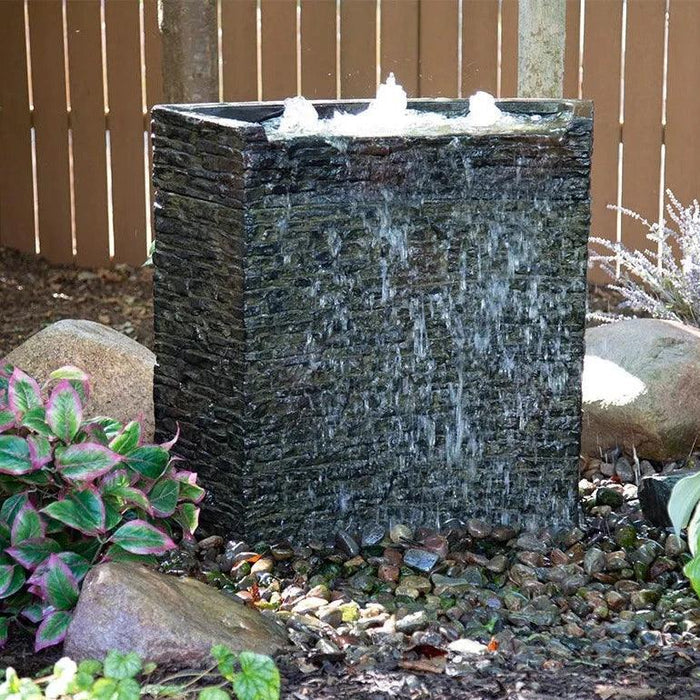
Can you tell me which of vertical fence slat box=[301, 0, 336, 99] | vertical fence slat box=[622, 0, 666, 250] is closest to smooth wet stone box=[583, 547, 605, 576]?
vertical fence slat box=[622, 0, 666, 250]

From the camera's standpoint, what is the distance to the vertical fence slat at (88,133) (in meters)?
7.10

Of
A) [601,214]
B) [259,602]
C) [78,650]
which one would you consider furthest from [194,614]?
[601,214]

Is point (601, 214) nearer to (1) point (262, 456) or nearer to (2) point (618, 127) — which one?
(2) point (618, 127)

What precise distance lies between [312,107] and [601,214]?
3088mm

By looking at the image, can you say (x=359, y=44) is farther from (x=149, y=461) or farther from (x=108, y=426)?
(x=149, y=461)

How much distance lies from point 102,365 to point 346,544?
116 centimetres

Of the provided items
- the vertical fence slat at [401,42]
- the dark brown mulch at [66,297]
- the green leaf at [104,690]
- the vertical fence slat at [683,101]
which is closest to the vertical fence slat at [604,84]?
the vertical fence slat at [683,101]

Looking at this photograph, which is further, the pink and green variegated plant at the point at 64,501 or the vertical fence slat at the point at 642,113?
the vertical fence slat at the point at 642,113

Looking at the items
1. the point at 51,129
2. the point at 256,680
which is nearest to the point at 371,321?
the point at 256,680

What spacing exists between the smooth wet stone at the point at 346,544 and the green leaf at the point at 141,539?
0.78 meters

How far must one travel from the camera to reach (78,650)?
2.70 m

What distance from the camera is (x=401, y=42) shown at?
6.61m

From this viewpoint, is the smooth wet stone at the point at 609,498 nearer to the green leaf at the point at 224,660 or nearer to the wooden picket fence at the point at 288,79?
the green leaf at the point at 224,660

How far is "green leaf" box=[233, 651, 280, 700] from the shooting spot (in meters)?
2.42
